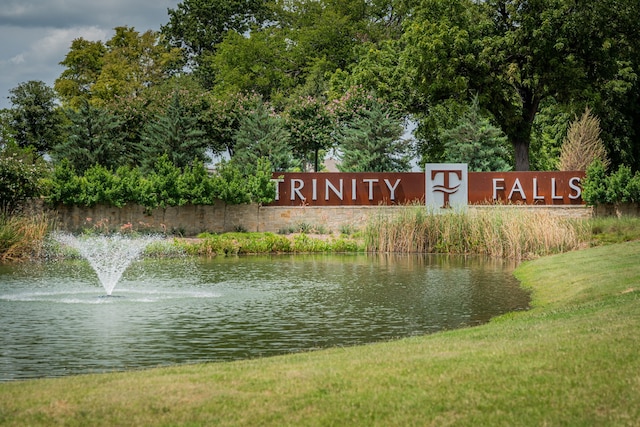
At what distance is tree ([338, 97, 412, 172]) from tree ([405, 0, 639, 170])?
10.0ft

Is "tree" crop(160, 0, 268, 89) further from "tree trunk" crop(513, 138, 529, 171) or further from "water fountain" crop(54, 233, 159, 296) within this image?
"water fountain" crop(54, 233, 159, 296)

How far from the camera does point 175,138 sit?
46.3 m

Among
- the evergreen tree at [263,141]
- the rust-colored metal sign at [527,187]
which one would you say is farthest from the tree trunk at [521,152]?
the evergreen tree at [263,141]

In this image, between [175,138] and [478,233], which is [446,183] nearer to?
[478,233]

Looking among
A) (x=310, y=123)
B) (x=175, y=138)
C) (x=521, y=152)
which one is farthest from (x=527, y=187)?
(x=175, y=138)

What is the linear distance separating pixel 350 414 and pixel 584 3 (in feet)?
131

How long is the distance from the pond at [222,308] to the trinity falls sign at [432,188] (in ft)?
38.4

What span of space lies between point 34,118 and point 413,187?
1214 inches

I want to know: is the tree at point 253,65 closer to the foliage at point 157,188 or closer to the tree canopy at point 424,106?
the tree canopy at point 424,106

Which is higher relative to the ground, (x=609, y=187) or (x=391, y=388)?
(x=609, y=187)

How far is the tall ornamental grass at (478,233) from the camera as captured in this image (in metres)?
28.3

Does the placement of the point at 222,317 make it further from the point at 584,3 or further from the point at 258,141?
the point at 584,3

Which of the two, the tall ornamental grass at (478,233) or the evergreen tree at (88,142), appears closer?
the tall ornamental grass at (478,233)

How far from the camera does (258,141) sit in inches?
1745
